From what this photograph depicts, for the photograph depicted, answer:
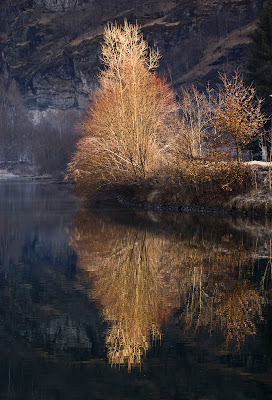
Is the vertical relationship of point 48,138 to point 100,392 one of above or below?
above

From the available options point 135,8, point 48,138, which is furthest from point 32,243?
point 135,8

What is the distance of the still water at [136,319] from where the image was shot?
714 cm

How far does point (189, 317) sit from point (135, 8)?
17542 centimetres

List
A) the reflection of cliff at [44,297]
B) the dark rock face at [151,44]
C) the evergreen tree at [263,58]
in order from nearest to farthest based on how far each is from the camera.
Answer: the reflection of cliff at [44,297]
the evergreen tree at [263,58]
the dark rock face at [151,44]

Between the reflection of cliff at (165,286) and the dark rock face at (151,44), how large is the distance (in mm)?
93552

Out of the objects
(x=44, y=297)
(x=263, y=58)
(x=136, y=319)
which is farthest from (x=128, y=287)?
(x=263, y=58)

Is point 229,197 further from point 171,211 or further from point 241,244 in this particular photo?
point 241,244

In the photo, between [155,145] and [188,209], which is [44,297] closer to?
[188,209]

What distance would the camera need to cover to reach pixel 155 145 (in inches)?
1570

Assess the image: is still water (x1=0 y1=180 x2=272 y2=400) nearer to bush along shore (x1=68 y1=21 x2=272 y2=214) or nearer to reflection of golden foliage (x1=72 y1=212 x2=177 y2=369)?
reflection of golden foliage (x1=72 y1=212 x2=177 y2=369)

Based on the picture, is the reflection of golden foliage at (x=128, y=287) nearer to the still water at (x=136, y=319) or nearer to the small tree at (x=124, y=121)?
the still water at (x=136, y=319)

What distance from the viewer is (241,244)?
19062 mm

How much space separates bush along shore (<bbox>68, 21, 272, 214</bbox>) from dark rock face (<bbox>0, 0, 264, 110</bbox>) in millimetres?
71821

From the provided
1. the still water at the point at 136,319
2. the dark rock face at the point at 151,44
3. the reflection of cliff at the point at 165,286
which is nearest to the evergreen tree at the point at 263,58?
the reflection of cliff at the point at 165,286
